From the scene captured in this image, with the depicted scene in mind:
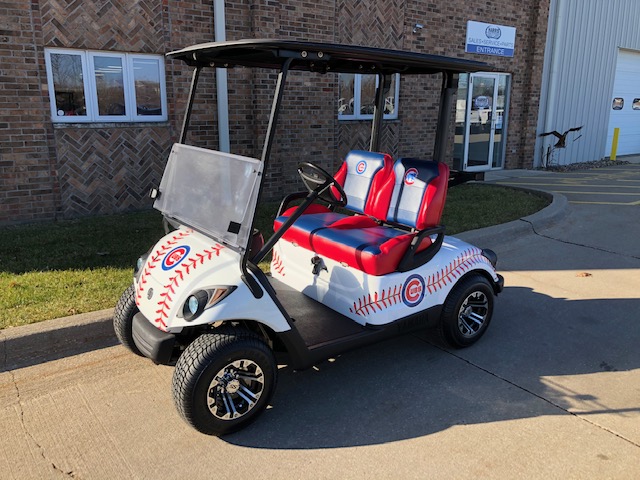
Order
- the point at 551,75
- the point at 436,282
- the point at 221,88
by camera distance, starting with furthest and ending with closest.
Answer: the point at 551,75 < the point at 221,88 < the point at 436,282

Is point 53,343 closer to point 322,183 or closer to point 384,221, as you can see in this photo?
point 322,183

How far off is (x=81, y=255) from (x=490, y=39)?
979 centimetres

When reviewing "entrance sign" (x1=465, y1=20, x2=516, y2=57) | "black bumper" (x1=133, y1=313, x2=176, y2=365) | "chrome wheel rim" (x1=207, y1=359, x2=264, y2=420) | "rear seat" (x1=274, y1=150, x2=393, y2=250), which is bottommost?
"chrome wheel rim" (x1=207, y1=359, x2=264, y2=420)

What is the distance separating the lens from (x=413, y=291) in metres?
3.58

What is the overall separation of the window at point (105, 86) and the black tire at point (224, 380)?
212 inches

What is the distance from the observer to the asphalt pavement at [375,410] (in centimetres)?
267

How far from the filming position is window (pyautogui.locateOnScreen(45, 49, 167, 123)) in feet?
22.5

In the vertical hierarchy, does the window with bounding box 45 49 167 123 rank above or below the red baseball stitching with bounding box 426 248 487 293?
above

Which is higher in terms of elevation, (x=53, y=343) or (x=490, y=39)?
(x=490, y=39)

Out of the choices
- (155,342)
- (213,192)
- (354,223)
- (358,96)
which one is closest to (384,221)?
(354,223)

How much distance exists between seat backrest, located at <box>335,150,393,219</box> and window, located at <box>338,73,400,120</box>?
203 inches

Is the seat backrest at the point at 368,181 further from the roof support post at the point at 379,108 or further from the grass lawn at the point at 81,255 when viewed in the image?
the grass lawn at the point at 81,255

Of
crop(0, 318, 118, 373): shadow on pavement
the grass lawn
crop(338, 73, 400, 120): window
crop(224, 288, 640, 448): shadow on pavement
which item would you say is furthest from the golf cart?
crop(338, 73, 400, 120): window

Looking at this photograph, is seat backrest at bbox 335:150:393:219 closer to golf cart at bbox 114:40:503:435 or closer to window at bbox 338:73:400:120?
golf cart at bbox 114:40:503:435
